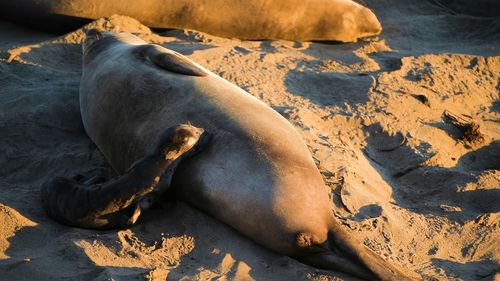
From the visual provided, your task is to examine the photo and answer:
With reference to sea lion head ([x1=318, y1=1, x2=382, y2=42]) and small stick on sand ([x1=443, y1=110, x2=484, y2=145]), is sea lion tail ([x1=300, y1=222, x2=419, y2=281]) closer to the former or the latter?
small stick on sand ([x1=443, y1=110, x2=484, y2=145])

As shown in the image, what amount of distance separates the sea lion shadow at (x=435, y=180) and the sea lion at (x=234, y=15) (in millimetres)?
2233

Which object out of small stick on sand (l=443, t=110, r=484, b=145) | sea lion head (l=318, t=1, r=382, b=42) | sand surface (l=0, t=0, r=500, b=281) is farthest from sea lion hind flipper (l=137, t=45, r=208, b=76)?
sea lion head (l=318, t=1, r=382, b=42)

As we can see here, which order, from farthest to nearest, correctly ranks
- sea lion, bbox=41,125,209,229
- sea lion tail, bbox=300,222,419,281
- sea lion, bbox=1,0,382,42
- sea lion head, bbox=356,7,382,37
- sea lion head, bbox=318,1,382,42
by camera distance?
sea lion head, bbox=356,7,382,37 → sea lion head, bbox=318,1,382,42 → sea lion, bbox=1,0,382,42 → sea lion, bbox=41,125,209,229 → sea lion tail, bbox=300,222,419,281

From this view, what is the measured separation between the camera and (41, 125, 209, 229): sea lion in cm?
407

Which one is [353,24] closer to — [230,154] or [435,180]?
[435,180]

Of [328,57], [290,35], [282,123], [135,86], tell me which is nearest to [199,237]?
[282,123]

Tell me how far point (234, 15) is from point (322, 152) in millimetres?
2716

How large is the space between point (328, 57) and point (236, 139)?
316 cm

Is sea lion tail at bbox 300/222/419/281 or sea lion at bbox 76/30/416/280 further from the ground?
sea lion at bbox 76/30/416/280

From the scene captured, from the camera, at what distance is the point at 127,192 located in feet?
13.4

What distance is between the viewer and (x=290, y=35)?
767cm

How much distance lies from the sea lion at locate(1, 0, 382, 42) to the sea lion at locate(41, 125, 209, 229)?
3077 millimetres

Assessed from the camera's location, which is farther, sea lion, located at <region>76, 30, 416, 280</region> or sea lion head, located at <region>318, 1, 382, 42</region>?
sea lion head, located at <region>318, 1, 382, 42</region>

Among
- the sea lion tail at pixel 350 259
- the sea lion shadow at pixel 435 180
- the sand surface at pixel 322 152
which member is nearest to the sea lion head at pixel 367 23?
the sand surface at pixel 322 152
